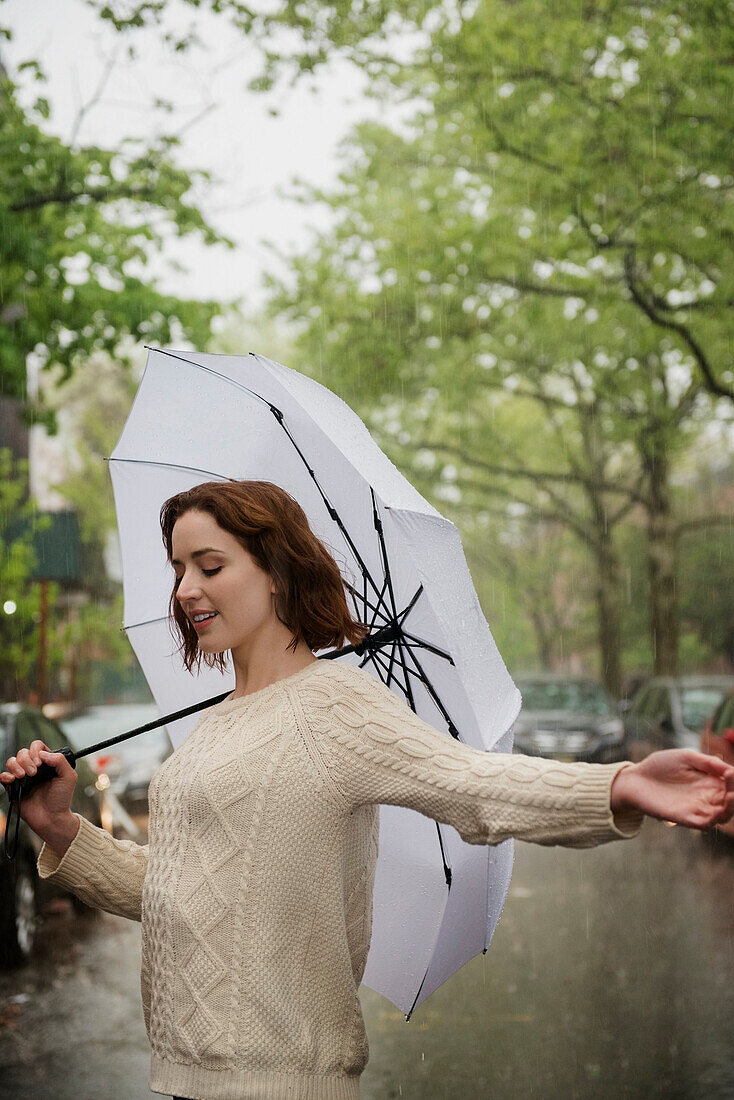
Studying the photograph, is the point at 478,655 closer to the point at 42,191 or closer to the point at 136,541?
the point at 136,541

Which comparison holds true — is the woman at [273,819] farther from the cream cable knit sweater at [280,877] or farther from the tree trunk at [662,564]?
the tree trunk at [662,564]

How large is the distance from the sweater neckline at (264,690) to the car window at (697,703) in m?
13.1

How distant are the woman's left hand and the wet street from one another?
4.23 metres

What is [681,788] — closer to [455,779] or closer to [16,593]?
[455,779]

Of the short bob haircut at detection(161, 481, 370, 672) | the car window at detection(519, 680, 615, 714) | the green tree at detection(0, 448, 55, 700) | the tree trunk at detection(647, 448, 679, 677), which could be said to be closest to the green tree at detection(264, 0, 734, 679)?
the tree trunk at detection(647, 448, 679, 677)

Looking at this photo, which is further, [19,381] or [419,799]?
[19,381]

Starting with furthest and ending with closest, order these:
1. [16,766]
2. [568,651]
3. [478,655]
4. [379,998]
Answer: [568,651] → [379,998] → [478,655] → [16,766]

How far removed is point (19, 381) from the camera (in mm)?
10430

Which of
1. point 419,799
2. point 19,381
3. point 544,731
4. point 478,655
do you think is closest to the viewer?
point 419,799

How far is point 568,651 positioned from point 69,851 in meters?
54.8

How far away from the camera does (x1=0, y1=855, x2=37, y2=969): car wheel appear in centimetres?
764

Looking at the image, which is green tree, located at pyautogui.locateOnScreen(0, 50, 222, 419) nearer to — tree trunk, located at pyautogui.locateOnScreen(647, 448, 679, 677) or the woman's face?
the woman's face

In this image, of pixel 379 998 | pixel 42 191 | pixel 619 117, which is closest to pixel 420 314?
pixel 619 117

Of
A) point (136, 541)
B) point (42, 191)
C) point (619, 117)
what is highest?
point (619, 117)
